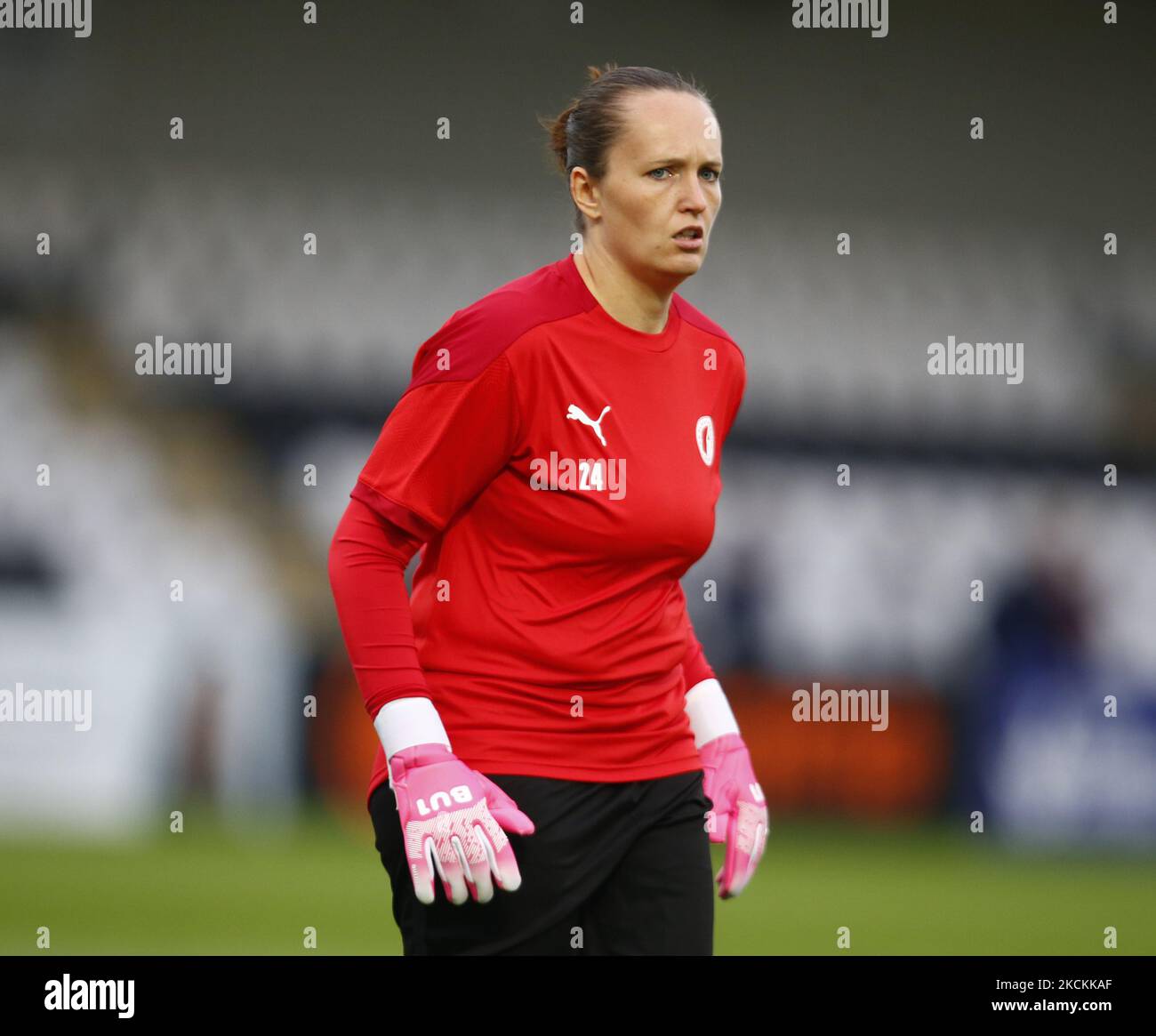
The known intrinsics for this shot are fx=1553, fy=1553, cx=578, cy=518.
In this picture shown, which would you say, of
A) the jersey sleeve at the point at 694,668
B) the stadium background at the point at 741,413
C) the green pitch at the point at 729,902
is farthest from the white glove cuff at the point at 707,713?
the stadium background at the point at 741,413

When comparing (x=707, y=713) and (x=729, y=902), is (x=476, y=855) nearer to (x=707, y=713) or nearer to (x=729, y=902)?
(x=707, y=713)

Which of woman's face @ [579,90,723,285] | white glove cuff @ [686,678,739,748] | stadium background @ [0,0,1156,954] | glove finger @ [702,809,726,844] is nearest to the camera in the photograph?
woman's face @ [579,90,723,285]

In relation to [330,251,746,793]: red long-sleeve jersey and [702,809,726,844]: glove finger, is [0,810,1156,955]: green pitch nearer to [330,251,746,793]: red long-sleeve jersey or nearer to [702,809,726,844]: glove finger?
[702,809,726,844]: glove finger

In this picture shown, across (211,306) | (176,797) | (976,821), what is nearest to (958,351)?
(976,821)

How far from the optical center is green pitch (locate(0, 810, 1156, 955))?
203 inches

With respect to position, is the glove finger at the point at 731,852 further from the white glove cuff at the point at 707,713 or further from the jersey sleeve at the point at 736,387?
the jersey sleeve at the point at 736,387

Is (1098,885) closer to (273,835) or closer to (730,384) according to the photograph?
(273,835)

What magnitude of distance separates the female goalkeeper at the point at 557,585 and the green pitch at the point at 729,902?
3053 mm

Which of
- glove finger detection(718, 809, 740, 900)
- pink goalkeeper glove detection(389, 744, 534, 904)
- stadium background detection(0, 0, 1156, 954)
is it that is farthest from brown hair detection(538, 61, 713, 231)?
stadium background detection(0, 0, 1156, 954)

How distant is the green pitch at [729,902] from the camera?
5168 mm

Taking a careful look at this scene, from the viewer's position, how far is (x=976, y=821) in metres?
6.84

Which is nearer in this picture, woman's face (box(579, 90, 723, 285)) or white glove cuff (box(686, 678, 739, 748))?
woman's face (box(579, 90, 723, 285))

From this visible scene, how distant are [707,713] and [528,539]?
20.2 inches

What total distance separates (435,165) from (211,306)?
4.19 ft
